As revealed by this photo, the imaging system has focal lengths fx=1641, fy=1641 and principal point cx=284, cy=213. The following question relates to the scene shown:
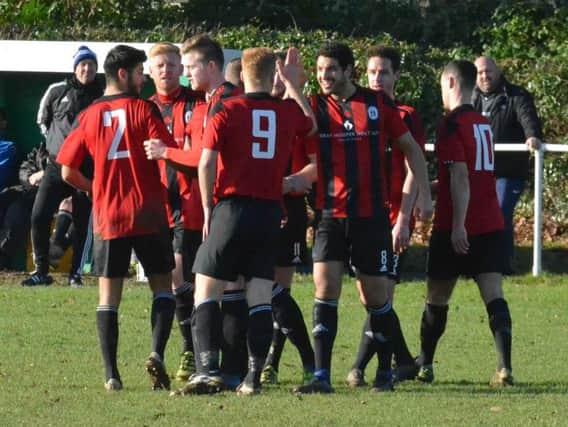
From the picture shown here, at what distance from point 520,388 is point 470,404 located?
1099mm

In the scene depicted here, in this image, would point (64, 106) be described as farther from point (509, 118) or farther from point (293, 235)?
point (293, 235)

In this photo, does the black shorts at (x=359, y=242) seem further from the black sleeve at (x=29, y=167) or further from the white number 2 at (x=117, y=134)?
the black sleeve at (x=29, y=167)

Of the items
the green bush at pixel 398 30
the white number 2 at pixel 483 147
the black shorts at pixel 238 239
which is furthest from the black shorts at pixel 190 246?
the green bush at pixel 398 30

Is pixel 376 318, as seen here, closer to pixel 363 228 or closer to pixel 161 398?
pixel 363 228

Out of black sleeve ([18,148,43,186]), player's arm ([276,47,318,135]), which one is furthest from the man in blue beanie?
player's arm ([276,47,318,135])

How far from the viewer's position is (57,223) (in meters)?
15.9

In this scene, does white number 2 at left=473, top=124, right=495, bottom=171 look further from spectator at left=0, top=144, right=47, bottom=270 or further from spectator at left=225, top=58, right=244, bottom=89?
spectator at left=0, top=144, right=47, bottom=270

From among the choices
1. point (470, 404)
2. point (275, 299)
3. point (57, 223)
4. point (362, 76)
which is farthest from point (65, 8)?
point (470, 404)

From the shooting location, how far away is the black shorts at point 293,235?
10445mm

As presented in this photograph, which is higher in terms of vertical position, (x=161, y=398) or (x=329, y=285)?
(x=329, y=285)

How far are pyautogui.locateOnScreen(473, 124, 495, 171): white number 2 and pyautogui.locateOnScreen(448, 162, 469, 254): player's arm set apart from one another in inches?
8.7

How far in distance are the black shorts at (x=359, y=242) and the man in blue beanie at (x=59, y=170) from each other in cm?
563

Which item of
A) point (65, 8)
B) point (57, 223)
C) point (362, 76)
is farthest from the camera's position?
point (65, 8)

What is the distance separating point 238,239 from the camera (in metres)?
9.11
